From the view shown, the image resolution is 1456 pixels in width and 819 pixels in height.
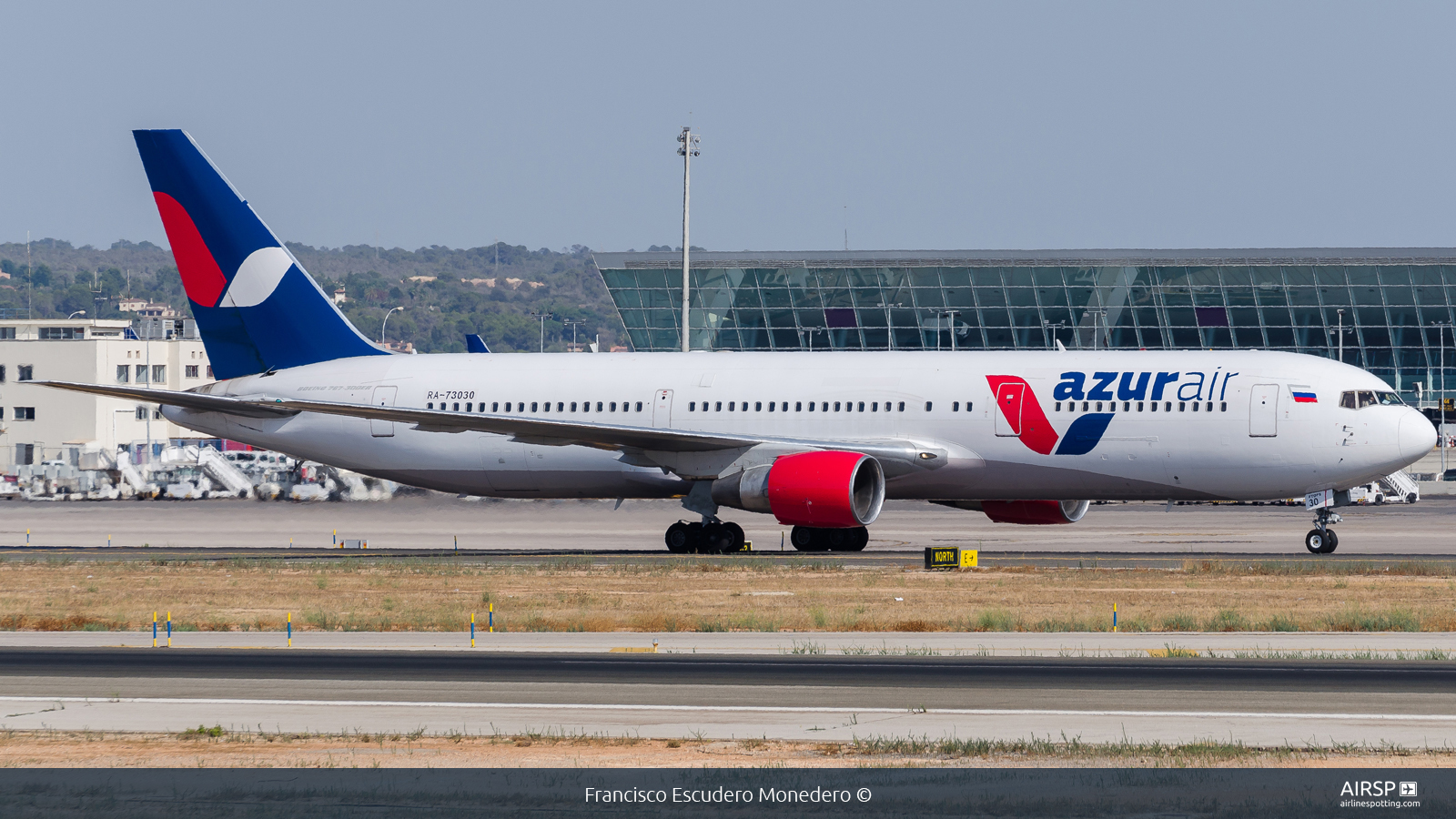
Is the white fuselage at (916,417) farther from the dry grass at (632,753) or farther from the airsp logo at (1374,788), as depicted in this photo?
the airsp logo at (1374,788)

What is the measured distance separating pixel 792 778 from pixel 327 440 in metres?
31.9

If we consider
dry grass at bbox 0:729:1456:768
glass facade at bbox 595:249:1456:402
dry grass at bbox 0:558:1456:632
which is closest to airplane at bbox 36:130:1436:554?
dry grass at bbox 0:558:1456:632

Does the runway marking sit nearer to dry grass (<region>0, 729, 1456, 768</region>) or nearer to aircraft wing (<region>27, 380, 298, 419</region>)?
dry grass (<region>0, 729, 1456, 768</region>)

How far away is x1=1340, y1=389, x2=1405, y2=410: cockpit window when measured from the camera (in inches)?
1419

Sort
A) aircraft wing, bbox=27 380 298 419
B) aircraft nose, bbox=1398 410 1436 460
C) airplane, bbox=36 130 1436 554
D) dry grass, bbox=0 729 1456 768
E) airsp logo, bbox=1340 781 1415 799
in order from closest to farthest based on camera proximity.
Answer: airsp logo, bbox=1340 781 1415 799 < dry grass, bbox=0 729 1456 768 < aircraft nose, bbox=1398 410 1436 460 < airplane, bbox=36 130 1436 554 < aircraft wing, bbox=27 380 298 419

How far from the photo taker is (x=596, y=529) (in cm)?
4734

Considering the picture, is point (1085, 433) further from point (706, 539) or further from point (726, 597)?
point (726, 597)

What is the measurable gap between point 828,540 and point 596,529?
9.69 m

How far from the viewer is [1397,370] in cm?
9325

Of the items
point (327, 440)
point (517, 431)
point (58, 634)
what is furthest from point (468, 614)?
point (327, 440)

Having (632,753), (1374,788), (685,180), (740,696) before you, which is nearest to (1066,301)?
(685,180)

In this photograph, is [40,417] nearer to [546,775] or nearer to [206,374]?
[206,374]

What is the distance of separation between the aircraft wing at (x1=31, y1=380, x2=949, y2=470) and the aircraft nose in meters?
9.53

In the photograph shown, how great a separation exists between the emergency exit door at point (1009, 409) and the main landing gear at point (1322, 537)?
668 centimetres
